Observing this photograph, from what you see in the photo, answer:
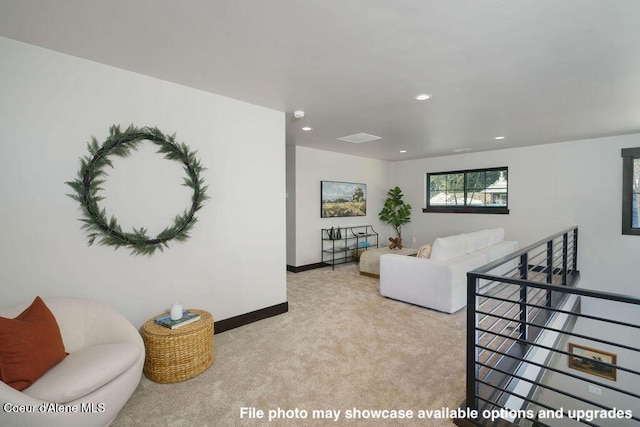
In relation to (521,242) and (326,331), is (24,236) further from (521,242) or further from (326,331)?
(521,242)

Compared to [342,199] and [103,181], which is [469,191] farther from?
[103,181]

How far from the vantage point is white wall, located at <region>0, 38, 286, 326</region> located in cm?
210

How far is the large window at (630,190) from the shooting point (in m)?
4.75

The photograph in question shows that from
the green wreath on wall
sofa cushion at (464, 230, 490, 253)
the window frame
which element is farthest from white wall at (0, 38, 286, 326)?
the window frame

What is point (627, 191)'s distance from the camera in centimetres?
479

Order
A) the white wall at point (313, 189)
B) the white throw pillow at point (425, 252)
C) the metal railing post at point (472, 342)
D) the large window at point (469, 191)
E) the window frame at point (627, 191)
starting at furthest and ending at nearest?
1. the large window at point (469, 191)
2. the white wall at point (313, 189)
3. the window frame at point (627, 191)
4. the white throw pillow at point (425, 252)
5. the metal railing post at point (472, 342)

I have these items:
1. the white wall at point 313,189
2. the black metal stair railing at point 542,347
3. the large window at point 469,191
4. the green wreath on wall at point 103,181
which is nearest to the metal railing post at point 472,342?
the black metal stair railing at point 542,347

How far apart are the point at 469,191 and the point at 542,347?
577 cm

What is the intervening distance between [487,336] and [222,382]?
2.47 m

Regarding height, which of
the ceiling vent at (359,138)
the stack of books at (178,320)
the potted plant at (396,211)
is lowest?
the stack of books at (178,320)

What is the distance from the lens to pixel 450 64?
7.77 feet

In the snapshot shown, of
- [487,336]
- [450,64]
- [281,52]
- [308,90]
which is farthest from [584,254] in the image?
[281,52]

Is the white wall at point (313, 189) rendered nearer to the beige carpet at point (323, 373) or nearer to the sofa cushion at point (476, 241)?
the beige carpet at point (323, 373)

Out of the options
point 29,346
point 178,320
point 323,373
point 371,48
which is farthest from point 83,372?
point 371,48
